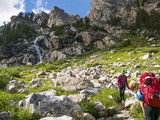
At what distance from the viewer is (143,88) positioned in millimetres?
4098

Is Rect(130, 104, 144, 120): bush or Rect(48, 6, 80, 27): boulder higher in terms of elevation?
Rect(48, 6, 80, 27): boulder

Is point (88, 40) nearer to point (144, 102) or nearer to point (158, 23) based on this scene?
point (158, 23)

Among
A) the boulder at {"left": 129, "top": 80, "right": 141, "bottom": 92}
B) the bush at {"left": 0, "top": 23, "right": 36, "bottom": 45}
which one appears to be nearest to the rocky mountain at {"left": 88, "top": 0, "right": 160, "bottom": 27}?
the bush at {"left": 0, "top": 23, "right": 36, "bottom": 45}

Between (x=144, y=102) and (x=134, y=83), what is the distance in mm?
7032

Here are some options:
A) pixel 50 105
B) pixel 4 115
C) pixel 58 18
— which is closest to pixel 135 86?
pixel 50 105

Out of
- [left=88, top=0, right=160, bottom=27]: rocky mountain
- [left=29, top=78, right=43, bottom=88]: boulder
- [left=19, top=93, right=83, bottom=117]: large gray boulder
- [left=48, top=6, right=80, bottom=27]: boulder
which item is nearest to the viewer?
[left=19, top=93, right=83, bottom=117]: large gray boulder

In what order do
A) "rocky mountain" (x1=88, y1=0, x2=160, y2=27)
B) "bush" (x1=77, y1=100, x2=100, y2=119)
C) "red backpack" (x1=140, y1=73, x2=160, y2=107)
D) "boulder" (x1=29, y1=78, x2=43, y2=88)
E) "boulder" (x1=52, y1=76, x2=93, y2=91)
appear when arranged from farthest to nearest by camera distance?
"rocky mountain" (x1=88, y1=0, x2=160, y2=27), "boulder" (x1=29, y1=78, x2=43, y2=88), "boulder" (x1=52, y1=76, x2=93, y2=91), "bush" (x1=77, y1=100, x2=100, y2=119), "red backpack" (x1=140, y1=73, x2=160, y2=107)

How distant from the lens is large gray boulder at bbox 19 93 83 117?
5070mm

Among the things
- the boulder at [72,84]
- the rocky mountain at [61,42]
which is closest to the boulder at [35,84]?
the boulder at [72,84]

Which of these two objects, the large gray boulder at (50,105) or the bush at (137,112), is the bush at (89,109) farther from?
the bush at (137,112)

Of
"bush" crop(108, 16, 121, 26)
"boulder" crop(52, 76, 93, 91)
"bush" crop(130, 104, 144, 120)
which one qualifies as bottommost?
"bush" crop(130, 104, 144, 120)

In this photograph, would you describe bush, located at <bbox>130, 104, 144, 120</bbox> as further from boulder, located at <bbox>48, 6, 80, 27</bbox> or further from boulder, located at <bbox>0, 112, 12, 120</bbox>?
boulder, located at <bbox>48, 6, 80, 27</bbox>

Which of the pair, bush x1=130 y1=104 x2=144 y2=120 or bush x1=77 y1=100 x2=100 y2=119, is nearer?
bush x1=130 y1=104 x2=144 y2=120

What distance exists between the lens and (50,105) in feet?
17.6
